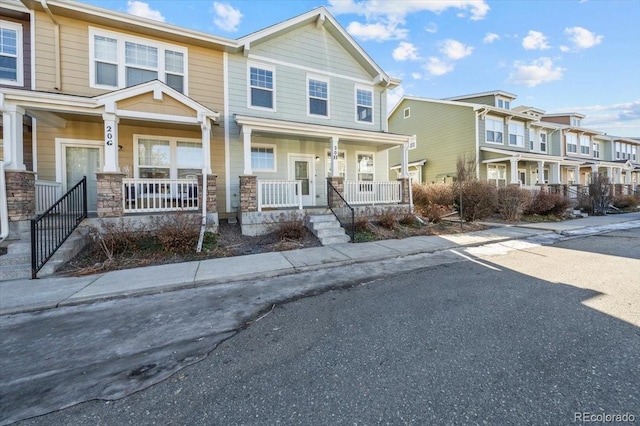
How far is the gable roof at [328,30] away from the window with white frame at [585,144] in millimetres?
26088

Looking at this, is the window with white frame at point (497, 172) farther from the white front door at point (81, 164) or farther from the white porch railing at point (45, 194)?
the white porch railing at point (45, 194)

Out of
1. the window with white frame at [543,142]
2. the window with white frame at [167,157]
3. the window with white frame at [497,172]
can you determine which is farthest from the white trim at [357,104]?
the window with white frame at [543,142]

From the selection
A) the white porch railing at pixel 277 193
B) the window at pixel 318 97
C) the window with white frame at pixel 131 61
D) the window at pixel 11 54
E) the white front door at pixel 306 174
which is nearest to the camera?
the window at pixel 11 54

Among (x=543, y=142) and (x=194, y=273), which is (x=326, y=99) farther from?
(x=543, y=142)

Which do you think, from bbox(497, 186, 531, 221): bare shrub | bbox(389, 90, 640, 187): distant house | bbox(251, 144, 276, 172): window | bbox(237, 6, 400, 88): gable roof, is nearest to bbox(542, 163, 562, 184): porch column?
bbox(389, 90, 640, 187): distant house

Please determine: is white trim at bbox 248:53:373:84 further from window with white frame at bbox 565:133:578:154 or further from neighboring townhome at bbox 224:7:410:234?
window with white frame at bbox 565:133:578:154

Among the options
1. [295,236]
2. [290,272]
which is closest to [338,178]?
[295,236]

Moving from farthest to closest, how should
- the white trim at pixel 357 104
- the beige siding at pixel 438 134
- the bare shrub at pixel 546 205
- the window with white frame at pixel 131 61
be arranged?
the beige siding at pixel 438 134, the bare shrub at pixel 546 205, the white trim at pixel 357 104, the window with white frame at pixel 131 61

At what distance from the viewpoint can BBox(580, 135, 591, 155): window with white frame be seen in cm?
2769

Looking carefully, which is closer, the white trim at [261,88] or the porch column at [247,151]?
the porch column at [247,151]

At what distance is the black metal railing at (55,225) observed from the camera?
19.0 feet

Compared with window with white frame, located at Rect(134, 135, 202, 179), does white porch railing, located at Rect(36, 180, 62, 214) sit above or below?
below

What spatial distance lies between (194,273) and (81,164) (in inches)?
266

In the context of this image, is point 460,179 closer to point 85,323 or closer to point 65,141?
point 85,323
